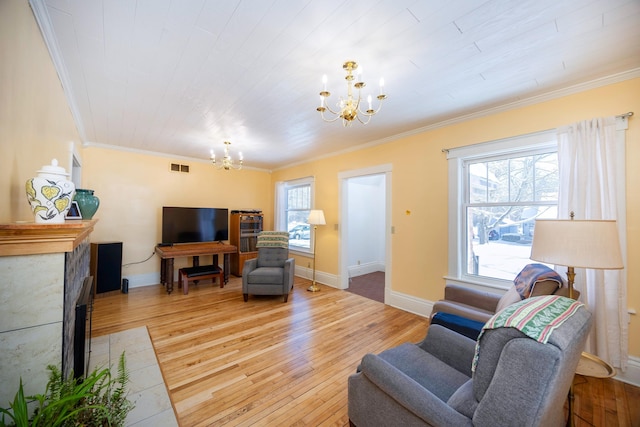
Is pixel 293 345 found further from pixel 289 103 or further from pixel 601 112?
pixel 601 112

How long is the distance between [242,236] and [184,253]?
127 centimetres

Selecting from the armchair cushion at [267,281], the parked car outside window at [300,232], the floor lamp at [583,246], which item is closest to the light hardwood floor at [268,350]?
the armchair cushion at [267,281]

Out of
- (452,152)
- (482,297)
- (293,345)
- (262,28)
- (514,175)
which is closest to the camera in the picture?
(262,28)

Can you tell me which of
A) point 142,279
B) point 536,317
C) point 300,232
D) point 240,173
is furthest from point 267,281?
point 536,317

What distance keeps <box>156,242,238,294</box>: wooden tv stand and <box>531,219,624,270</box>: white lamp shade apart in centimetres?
454

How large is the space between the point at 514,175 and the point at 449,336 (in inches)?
82.0

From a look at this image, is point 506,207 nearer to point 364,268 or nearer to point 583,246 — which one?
point 583,246

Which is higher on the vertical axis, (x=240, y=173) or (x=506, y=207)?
(x=240, y=173)

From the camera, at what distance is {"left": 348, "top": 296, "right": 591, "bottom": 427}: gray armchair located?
2.61ft

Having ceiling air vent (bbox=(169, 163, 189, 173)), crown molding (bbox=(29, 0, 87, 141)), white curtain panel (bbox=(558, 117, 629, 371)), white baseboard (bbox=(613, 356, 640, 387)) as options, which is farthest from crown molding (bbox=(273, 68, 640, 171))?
ceiling air vent (bbox=(169, 163, 189, 173))

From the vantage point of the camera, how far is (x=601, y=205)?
2.03 meters

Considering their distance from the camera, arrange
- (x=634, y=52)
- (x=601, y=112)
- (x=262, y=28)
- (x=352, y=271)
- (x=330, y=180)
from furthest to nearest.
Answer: (x=352, y=271) < (x=330, y=180) < (x=601, y=112) < (x=634, y=52) < (x=262, y=28)

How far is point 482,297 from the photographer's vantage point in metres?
2.33

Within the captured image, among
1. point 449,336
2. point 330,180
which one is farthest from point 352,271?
point 449,336
